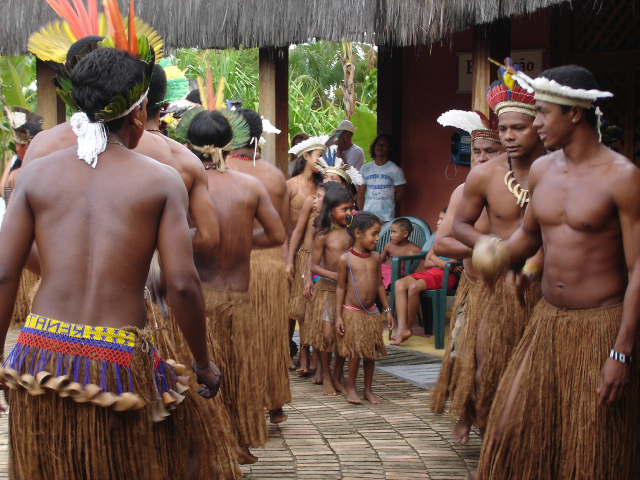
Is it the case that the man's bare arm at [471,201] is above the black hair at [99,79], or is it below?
below

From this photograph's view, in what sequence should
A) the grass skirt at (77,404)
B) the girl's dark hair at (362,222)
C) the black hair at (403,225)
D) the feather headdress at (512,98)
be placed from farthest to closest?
the black hair at (403,225), the girl's dark hair at (362,222), the feather headdress at (512,98), the grass skirt at (77,404)

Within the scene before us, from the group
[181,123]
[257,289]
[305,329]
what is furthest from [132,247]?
[305,329]

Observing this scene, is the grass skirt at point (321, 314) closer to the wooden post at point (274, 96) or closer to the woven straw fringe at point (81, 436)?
the wooden post at point (274, 96)

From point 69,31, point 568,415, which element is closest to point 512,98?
point 568,415

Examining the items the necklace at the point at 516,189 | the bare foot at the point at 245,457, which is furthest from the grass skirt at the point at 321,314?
the necklace at the point at 516,189

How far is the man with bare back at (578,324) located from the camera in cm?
285

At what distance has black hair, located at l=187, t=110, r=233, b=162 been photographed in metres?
3.91

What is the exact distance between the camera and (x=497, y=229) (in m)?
3.92

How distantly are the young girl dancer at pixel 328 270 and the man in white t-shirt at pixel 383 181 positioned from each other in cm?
310

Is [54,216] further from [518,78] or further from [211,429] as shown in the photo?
[518,78]

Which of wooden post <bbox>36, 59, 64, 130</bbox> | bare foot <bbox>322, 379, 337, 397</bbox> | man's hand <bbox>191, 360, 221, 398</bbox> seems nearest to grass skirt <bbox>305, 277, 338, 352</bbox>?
bare foot <bbox>322, 379, 337, 397</bbox>

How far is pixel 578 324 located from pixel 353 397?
240 centimetres

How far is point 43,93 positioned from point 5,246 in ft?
22.8

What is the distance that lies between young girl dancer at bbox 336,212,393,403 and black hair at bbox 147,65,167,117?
2.31 m
